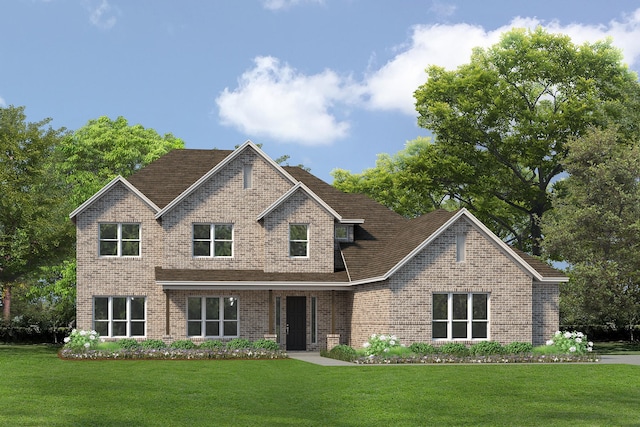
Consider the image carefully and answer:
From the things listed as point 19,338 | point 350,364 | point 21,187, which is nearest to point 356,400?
point 350,364

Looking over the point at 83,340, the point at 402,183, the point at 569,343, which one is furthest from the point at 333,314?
the point at 402,183

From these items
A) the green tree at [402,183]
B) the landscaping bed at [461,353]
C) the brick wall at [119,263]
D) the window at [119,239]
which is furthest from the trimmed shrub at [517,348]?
the green tree at [402,183]

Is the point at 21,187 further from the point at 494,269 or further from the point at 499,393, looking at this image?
the point at 499,393

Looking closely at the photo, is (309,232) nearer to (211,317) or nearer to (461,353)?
(211,317)

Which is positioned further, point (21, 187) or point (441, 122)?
point (441, 122)

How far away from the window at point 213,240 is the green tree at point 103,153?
866 inches

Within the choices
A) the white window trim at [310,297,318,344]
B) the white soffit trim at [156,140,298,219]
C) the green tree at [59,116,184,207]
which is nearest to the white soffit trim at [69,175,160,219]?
the white soffit trim at [156,140,298,219]

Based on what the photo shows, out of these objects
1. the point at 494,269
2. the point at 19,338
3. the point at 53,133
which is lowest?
the point at 19,338

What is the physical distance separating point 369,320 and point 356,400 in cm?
1625

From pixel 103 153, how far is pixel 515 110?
2823cm

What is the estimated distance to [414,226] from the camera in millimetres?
38562

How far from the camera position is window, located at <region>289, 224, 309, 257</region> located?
38.7 metres

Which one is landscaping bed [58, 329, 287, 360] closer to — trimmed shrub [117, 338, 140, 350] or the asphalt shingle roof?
trimmed shrub [117, 338, 140, 350]

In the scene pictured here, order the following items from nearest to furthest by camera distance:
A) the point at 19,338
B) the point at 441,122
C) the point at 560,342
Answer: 1. the point at 560,342
2. the point at 19,338
3. the point at 441,122
